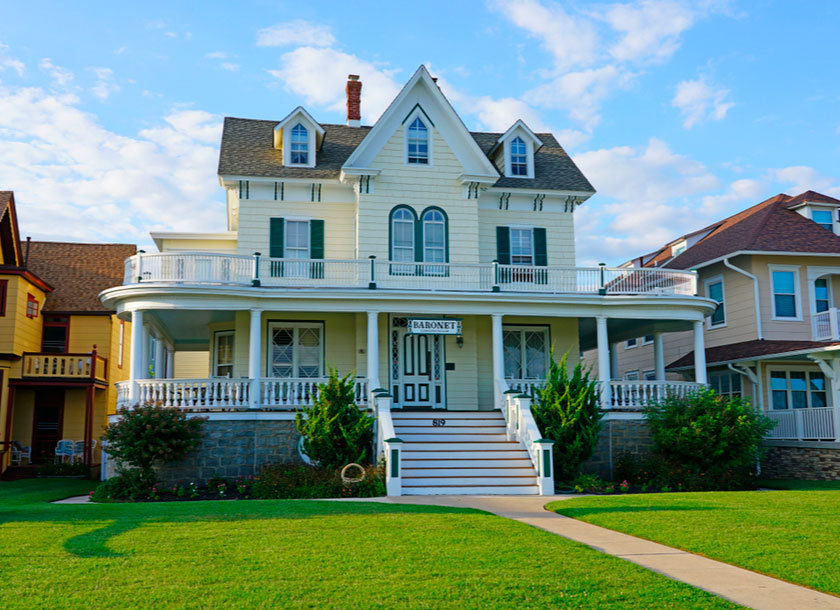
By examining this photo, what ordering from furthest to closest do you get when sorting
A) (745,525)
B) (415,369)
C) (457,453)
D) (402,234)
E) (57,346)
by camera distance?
(57,346)
(402,234)
(415,369)
(457,453)
(745,525)

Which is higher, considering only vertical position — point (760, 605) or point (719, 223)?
point (719, 223)

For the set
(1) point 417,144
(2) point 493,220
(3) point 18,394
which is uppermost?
(1) point 417,144

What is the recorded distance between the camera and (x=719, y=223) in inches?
1252

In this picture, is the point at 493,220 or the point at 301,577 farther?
the point at 493,220

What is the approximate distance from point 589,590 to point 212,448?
42.7ft

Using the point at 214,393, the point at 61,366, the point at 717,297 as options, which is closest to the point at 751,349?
the point at 717,297

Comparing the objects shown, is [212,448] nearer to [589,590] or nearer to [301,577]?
[301,577]

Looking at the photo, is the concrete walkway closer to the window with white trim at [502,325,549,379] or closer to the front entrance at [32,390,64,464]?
the window with white trim at [502,325,549,379]

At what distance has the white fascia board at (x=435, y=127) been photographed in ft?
74.9

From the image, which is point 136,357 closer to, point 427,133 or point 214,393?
point 214,393

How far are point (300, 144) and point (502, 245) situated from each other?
6.71m

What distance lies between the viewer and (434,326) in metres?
21.2

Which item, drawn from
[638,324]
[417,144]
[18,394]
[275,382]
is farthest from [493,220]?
[18,394]

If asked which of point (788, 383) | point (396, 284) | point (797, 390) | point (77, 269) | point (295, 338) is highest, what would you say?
point (77, 269)
